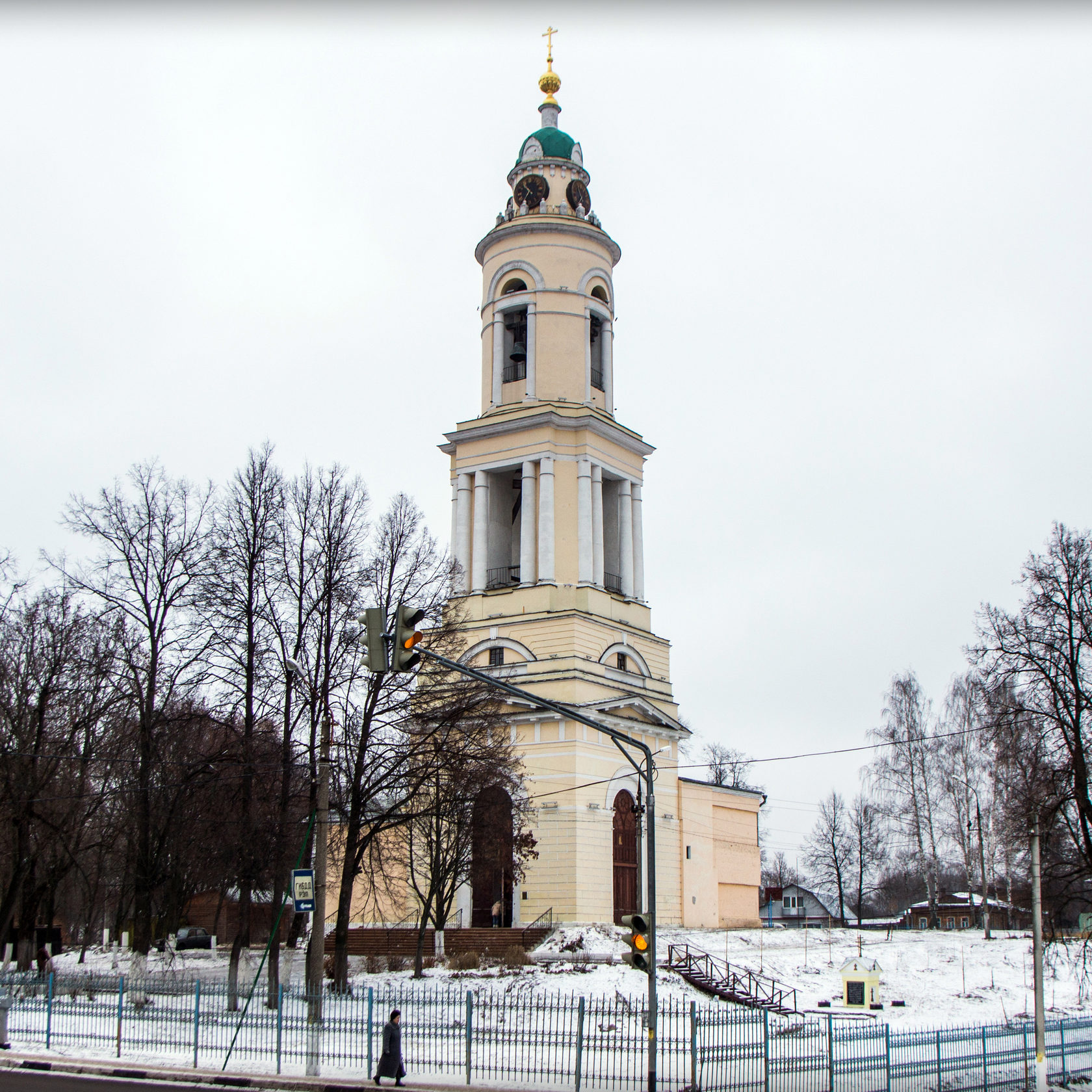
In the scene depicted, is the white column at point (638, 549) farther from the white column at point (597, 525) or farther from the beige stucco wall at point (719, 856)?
the beige stucco wall at point (719, 856)

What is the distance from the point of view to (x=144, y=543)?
Result: 33.6 meters

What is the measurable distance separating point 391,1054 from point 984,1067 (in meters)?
10.8

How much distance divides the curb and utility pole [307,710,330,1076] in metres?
0.58

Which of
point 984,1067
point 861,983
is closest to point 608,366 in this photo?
point 861,983

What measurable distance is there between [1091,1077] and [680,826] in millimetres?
21826

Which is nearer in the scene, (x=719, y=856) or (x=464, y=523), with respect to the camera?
(x=464, y=523)

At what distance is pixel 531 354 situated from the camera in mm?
47750

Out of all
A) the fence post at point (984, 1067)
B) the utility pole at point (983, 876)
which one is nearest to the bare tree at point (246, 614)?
the fence post at point (984, 1067)

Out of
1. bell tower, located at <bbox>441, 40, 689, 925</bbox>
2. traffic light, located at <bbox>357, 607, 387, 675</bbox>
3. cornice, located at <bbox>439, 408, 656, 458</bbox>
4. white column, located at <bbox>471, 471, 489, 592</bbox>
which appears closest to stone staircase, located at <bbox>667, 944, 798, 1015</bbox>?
bell tower, located at <bbox>441, 40, 689, 925</bbox>

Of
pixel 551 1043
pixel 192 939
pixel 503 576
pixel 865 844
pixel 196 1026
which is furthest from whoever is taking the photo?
pixel 865 844

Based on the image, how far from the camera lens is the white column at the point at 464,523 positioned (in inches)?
1847

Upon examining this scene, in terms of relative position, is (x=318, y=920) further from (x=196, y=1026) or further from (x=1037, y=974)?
(x=1037, y=974)

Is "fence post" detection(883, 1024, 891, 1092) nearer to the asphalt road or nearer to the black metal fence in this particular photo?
the black metal fence

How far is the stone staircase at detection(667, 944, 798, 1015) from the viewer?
3250 cm
